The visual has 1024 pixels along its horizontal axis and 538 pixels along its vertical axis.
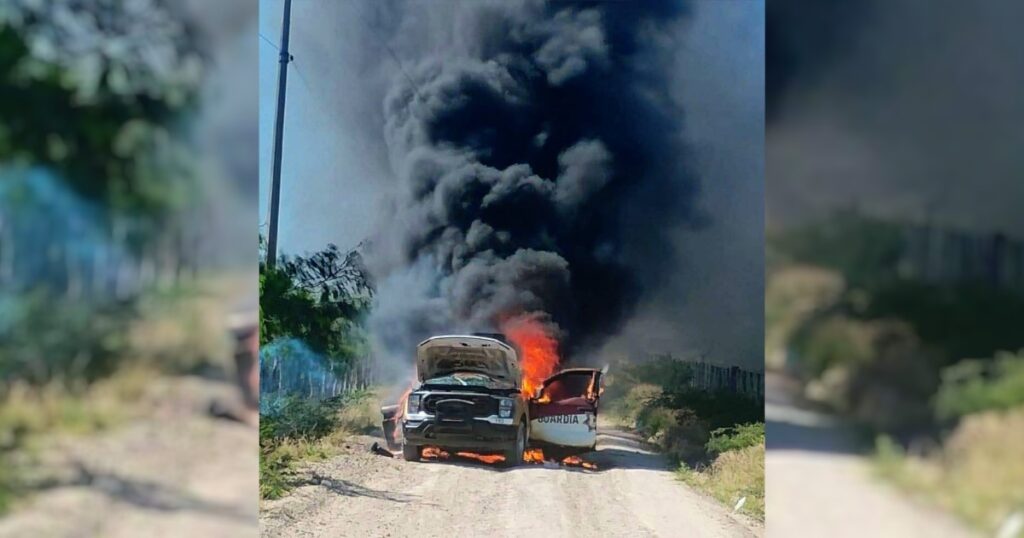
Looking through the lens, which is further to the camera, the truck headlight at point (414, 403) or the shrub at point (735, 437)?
the truck headlight at point (414, 403)

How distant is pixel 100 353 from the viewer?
166 inches

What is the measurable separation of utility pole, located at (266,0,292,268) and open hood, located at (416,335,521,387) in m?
1.10

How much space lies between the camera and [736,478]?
4.89m

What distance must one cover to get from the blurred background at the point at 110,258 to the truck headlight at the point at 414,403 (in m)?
1.20

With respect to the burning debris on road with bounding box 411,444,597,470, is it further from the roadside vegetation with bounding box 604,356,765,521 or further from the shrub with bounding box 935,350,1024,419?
the shrub with bounding box 935,350,1024,419

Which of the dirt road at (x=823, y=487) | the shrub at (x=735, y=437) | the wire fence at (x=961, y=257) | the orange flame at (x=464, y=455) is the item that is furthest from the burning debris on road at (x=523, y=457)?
the wire fence at (x=961, y=257)

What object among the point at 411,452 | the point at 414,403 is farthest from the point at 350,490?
the point at 414,403

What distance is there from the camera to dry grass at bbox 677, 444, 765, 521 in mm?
4805

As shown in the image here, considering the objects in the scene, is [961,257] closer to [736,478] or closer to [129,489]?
[736,478]

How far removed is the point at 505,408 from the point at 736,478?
142 cm

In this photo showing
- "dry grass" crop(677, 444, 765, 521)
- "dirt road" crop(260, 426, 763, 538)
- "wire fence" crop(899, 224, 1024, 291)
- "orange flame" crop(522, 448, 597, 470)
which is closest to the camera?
"wire fence" crop(899, 224, 1024, 291)

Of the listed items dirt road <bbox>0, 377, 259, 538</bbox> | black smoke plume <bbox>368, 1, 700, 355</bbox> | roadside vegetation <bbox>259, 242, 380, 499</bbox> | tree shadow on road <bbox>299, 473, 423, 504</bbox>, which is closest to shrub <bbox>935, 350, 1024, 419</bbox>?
black smoke plume <bbox>368, 1, 700, 355</bbox>

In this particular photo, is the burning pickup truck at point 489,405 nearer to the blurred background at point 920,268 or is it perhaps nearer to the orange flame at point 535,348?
the orange flame at point 535,348

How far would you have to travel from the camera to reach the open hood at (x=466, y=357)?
203 inches
